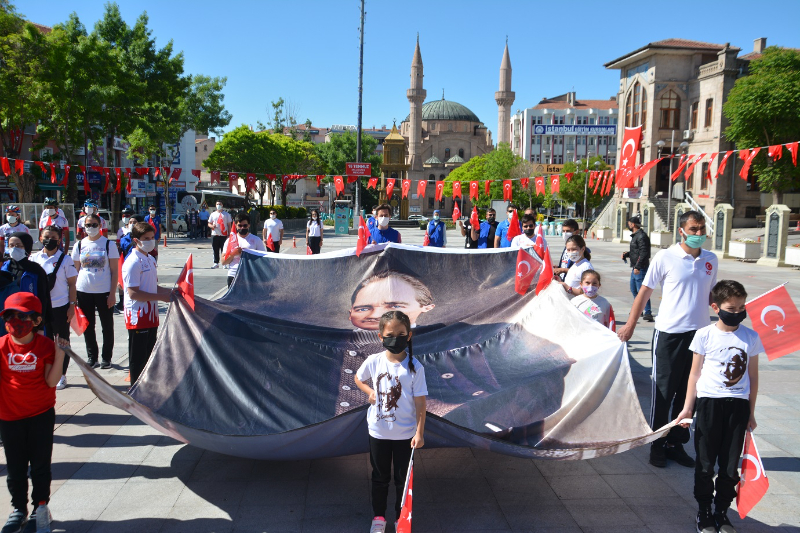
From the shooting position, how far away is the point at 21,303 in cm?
373

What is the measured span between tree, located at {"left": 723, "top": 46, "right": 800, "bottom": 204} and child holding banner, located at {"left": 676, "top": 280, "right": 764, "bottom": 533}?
36.3m

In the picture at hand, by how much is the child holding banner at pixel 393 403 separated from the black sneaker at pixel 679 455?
263 centimetres

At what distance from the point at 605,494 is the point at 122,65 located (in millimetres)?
29853

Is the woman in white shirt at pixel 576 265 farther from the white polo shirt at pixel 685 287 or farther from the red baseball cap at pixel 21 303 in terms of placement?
the red baseball cap at pixel 21 303

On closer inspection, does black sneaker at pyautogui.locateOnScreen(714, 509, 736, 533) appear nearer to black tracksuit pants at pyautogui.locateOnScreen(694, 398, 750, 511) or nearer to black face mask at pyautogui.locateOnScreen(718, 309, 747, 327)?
black tracksuit pants at pyautogui.locateOnScreen(694, 398, 750, 511)

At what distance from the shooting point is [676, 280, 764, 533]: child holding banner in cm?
394

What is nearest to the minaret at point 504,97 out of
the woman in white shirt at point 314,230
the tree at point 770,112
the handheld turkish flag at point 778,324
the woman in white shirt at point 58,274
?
the tree at point 770,112

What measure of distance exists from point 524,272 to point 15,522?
4888 millimetres

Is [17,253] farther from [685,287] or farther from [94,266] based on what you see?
[685,287]

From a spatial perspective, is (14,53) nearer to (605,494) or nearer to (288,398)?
(288,398)

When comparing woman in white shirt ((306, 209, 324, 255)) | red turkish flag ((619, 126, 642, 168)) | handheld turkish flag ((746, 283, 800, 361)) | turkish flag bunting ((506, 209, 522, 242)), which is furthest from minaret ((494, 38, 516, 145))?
handheld turkish flag ((746, 283, 800, 361))

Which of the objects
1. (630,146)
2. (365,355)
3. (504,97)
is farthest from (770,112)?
(504,97)

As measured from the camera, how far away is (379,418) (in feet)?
12.4

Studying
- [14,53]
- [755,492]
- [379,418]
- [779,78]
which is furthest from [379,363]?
[779,78]
